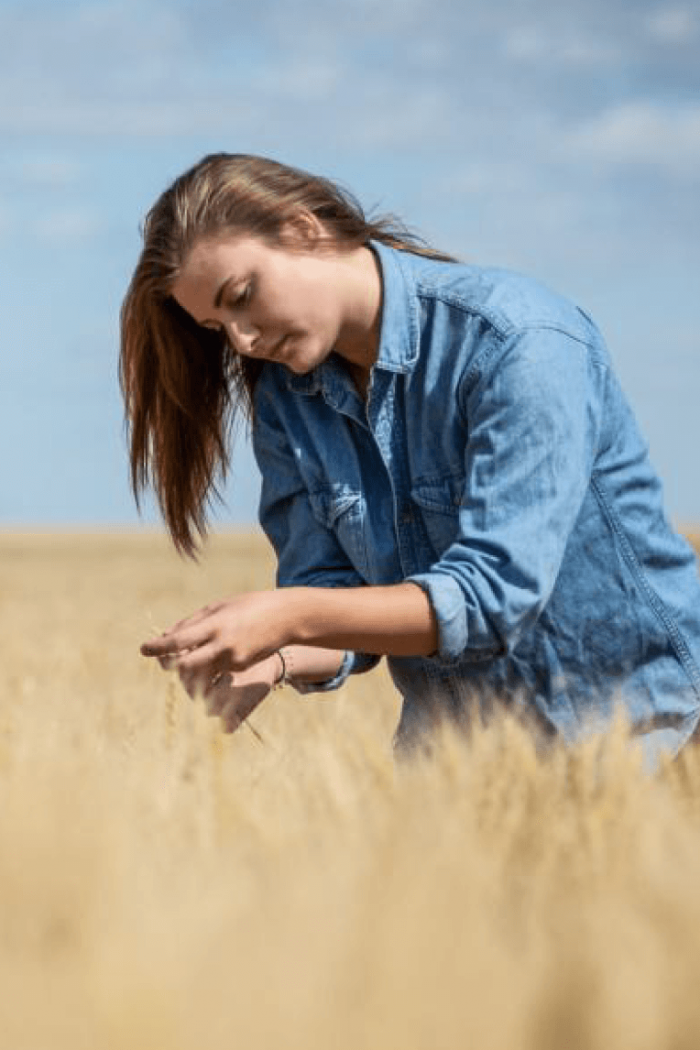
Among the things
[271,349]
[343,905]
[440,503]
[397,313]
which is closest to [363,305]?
[397,313]

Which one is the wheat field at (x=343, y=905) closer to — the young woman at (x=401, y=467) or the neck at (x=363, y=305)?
the young woman at (x=401, y=467)

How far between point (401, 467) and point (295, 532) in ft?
0.67

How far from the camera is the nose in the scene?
1.83 m

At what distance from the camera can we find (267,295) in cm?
182

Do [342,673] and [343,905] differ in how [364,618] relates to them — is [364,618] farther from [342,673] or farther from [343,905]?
[343,905]

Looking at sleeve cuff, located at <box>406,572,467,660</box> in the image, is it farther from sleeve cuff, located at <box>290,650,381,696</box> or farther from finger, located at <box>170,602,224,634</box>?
sleeve cuff, located at <box>290,650,381,696</box>

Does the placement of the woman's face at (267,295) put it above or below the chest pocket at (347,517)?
above

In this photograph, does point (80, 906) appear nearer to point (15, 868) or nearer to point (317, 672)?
point (15, 868)

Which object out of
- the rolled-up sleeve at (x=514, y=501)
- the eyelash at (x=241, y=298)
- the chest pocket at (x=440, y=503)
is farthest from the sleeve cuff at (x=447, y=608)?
the eyelash at (x=241, y=298)

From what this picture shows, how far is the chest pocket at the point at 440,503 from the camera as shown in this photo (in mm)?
1993

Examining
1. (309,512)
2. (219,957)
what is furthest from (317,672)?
(219,957)

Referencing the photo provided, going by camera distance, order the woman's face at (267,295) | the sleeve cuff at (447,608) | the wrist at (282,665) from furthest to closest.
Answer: the wrist at (282,665) < the woman's face at (267,295) < the sleeve cuff at (447,608)

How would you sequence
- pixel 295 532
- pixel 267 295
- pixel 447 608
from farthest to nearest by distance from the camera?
1. pixel 295 532
2. pixel 267 295
3. pixel 447 608

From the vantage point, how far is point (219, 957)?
0.75 m
